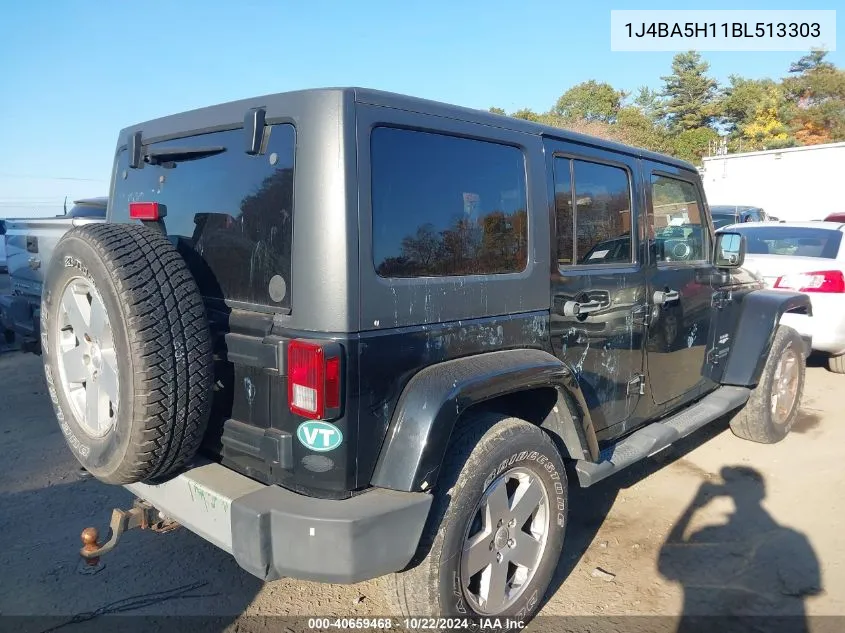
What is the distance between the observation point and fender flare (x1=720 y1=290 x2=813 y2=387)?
4.31 metres

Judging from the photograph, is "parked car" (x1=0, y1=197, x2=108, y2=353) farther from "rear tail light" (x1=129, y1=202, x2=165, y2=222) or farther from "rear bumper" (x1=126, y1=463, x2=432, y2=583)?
"rear bumper" (x1=126, y1=463, x2=432, y2=583)

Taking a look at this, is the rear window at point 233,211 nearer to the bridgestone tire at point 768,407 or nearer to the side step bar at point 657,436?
the side step bar at point 657,436

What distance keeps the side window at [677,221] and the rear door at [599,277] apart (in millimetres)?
275

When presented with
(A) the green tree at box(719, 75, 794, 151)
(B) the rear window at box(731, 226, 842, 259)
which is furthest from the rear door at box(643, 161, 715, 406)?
(A) the green tree at box(719, 75, 794, 151)

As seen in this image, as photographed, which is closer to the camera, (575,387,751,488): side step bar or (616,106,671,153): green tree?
(575,387,751,488): side step bar

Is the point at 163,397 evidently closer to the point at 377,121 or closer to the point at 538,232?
the point at 377,121

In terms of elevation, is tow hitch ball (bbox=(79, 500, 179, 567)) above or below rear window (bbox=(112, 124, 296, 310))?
below

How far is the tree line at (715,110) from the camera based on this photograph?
1405 inches

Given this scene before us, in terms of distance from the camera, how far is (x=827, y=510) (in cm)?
377

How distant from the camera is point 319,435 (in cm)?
206

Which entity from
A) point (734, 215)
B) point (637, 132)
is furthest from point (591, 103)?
point (734, 215)

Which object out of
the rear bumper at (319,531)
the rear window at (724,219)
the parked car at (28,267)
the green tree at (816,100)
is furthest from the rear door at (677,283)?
the green tree at (816,100)

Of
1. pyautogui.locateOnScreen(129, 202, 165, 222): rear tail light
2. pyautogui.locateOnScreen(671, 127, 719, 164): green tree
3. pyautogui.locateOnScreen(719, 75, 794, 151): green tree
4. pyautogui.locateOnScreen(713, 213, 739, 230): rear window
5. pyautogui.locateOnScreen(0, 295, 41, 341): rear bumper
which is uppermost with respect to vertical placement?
pyautogui.locateOnScreen(719, 75, 794, 151): green tree

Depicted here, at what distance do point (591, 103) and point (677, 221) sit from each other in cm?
3482
